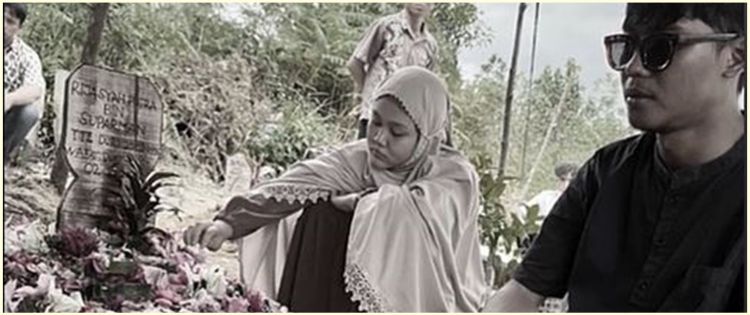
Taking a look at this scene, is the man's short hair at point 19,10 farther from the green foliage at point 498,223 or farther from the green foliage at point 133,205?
the green foliage at point 498,223

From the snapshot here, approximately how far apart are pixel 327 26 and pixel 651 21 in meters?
0.53

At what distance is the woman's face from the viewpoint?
42.5 inches

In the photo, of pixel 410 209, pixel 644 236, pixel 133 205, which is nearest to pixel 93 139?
pixel 133 205

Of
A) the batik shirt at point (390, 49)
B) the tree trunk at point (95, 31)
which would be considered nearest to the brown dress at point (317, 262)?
the batik shirt at point (390, 49)

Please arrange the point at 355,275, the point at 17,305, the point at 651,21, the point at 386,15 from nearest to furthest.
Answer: the point at 651,21
the point at 17,305
the point at 355,275
the point at 386,15

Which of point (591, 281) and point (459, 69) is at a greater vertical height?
point (459, 69)

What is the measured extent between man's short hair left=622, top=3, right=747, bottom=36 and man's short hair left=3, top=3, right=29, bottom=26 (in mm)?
592

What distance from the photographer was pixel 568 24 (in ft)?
3.71

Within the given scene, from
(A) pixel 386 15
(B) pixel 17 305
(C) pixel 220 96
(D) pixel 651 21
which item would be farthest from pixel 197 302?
(D) pixel 651 21

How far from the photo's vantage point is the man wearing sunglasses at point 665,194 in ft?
2.15

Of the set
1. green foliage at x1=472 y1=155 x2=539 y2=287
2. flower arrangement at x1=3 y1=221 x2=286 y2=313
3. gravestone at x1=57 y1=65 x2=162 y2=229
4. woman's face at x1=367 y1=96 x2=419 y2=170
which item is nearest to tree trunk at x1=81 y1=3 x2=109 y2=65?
gravestone at x1=57 y1=65 x2=162 y2=229

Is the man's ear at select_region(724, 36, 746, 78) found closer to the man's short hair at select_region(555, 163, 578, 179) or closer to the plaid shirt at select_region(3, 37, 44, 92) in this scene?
the man's short hair at select_region(555, 163, 578, 179)

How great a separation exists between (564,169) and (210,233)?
1.21 ft

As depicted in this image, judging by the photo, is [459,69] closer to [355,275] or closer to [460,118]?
[460,118]
